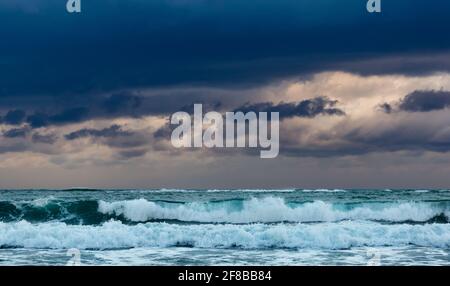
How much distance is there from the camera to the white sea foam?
1007 inches

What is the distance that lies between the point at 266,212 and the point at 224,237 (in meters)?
8.87

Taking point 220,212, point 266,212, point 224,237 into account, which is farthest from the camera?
point 220,212

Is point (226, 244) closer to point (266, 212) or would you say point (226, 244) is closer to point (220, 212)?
point (266, 212)

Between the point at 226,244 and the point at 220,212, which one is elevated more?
the point at 220,212

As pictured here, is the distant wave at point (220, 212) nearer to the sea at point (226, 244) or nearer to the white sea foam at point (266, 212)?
the white sea foam at point (266, 212)

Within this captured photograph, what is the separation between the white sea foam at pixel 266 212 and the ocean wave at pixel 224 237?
24.0ft

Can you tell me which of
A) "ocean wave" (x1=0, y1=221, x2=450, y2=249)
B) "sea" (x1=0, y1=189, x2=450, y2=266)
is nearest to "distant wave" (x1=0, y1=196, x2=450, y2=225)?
"sea" (x1=0, y1=189, x2=450, y2=266)

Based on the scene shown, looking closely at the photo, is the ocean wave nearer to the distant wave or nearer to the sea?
the sea

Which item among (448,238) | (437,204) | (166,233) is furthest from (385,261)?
(437,204)

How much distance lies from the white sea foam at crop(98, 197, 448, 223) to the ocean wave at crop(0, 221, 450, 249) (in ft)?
24.0

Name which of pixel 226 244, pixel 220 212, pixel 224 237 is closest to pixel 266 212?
pixel 220 212

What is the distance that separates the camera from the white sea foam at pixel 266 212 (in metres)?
25.6

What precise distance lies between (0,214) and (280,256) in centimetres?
1534

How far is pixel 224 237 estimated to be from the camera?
17312mm
